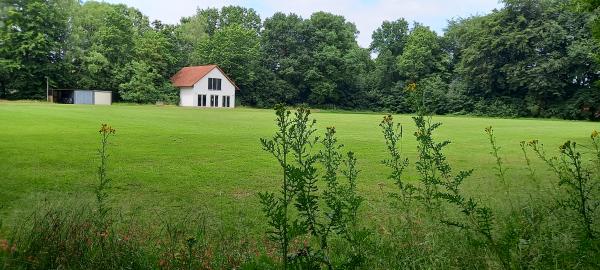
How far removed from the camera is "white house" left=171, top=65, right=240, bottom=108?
55281 mm

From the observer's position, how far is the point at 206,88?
5578 cm

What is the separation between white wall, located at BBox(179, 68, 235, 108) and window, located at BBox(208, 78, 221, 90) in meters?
0.37

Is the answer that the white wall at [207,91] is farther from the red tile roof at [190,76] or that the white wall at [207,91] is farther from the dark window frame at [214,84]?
the red tile roof at [190,76]

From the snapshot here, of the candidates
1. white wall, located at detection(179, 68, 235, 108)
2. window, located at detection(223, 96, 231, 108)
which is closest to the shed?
white wall, located at detection(179, 68, 235, 108)

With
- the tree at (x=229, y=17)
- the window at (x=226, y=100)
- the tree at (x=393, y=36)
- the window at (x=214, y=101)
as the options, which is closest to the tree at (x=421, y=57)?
the tree at (x=393, y=36)

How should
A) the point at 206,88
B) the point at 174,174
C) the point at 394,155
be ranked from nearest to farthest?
the point at 394,155 → the point at 174,174 → the point at 206,88

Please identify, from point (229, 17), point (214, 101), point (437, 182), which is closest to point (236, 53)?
point (214, 101)

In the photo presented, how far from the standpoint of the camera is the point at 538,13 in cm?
5369

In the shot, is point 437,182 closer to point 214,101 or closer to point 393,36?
point 214,101

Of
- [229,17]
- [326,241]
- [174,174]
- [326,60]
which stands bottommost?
[174,174]

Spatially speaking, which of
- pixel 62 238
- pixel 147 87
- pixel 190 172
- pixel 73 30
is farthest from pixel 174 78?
pixel 62 238

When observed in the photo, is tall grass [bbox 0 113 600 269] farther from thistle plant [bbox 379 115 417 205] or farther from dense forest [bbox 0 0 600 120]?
dense forest [bbox 0 0 600 120]

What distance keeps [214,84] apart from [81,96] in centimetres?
1492

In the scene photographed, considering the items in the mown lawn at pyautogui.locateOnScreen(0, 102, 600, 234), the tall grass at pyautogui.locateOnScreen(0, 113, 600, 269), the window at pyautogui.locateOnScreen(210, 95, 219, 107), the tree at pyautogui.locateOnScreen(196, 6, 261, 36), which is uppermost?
the tree at pyautogui.locateOnScreen(196, 6, 261, 36)
